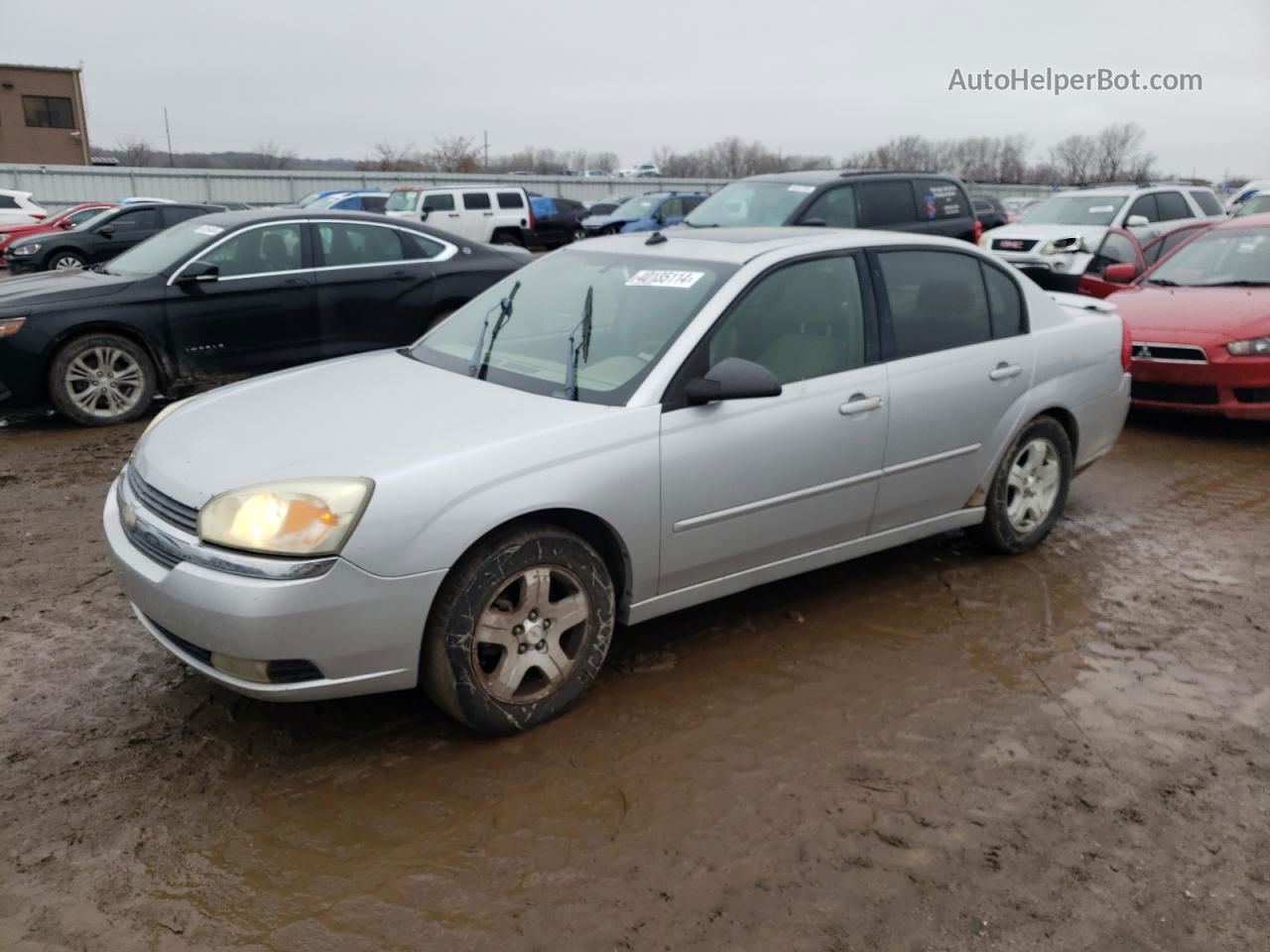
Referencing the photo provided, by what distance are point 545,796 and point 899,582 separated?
7.63 feet

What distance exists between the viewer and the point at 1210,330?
7254mm

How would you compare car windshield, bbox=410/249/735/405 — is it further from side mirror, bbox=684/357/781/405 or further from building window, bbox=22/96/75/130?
building window, bbox=22/96/75/130

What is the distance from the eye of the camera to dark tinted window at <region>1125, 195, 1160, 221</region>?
13.7 meters

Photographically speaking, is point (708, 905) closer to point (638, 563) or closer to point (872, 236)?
point (638, 563)

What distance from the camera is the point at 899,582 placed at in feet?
15.7

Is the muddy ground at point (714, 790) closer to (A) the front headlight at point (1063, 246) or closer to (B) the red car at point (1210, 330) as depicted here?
(B) the red car at point (1210, 330)

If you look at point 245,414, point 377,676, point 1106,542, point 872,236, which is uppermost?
point 872,236

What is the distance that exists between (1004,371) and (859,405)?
99cm

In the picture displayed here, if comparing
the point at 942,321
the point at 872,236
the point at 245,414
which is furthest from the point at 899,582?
the point at 245,414

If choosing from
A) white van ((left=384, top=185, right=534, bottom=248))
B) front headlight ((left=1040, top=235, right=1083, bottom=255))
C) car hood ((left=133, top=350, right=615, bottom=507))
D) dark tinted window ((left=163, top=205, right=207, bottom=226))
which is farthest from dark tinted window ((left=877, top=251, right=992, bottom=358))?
white van ((left=384, top=185, right=534, bottom=248))

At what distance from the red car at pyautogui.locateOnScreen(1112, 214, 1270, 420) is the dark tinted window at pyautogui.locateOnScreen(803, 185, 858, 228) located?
310cm

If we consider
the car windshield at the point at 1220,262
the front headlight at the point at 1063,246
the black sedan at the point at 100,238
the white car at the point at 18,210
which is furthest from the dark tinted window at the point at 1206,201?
the white car at the point at 18,210

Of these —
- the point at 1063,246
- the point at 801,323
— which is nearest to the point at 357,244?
the point at 801,323

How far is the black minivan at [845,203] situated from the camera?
1054 centimetres
